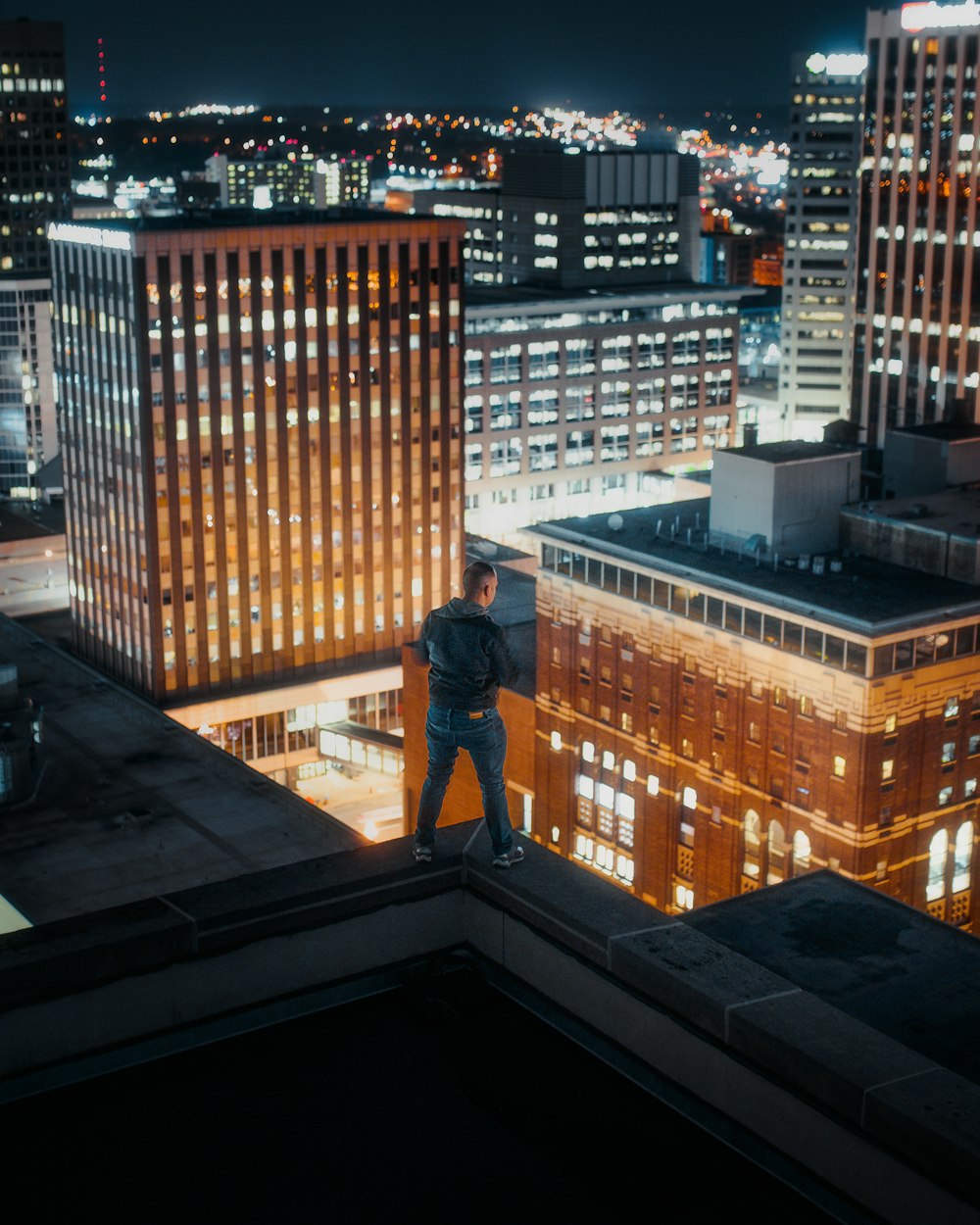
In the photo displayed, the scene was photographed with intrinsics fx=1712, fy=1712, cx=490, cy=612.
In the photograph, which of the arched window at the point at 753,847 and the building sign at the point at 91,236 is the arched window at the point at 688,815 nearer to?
the arched window at the point at 753,847

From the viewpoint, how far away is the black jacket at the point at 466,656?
24031 millimetres

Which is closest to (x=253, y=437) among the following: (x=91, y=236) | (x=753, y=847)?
(x=91, y=236)

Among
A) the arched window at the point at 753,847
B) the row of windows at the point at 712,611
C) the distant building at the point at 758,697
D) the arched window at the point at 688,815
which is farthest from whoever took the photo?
the arched window at the point at 688,815

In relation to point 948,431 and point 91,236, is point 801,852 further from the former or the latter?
point 91,236

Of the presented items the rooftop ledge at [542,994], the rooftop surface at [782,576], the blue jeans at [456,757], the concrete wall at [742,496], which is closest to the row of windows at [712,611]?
the rooftop surface at [782,576]

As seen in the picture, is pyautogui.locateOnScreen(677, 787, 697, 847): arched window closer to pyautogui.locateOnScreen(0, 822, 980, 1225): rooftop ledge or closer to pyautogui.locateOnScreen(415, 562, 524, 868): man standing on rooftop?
pyautogui.locateOnScreen(0, 822, 980, 1225): rooftop ledge

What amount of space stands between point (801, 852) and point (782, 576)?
50.8ft

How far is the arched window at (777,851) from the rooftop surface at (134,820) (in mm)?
22613

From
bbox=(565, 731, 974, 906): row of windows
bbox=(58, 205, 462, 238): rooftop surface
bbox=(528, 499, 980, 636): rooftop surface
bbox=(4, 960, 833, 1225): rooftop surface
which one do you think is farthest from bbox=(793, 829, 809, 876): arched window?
bbox=(4, 960, 833, 1225): rooftop surface

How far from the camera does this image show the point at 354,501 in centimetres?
14388

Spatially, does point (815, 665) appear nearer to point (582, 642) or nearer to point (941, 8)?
point (582, 642)

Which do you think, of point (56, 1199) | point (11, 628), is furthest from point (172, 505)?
point (56, 1199)

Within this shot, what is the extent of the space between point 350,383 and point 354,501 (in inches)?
390

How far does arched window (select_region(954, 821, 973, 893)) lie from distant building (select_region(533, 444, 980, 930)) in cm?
16
